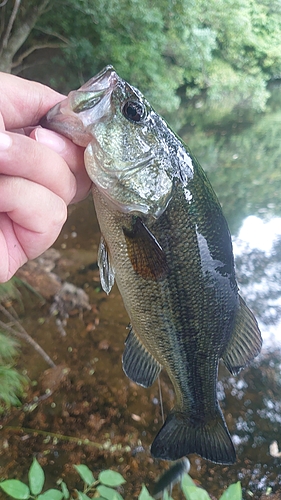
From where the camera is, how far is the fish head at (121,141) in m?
1.22

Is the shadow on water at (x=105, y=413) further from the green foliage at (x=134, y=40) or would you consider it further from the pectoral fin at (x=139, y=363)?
the green foliage at (x=134, y=40)

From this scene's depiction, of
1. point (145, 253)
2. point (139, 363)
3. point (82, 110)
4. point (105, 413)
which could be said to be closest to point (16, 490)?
point (139, 363)

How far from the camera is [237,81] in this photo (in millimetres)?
13617

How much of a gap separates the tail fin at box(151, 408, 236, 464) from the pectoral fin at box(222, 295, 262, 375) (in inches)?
10.8

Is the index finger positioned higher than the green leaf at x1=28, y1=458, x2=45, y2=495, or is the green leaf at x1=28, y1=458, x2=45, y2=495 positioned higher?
the index finger

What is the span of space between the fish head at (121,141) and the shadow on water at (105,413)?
2.18 meters

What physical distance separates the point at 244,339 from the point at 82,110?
42.6 inches

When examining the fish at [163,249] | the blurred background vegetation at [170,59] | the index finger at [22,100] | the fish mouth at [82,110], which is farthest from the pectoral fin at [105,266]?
the blurred background vegetation at [170,59]

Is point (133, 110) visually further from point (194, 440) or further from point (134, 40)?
point (134, 40)

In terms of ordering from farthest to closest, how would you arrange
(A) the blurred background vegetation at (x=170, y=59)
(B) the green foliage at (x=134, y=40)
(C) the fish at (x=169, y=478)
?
(B) the green foliage at (x=134, y=40), (A) the blurred background vegetation at (x=170, y=59), (C) the fish at (x=169, y=478)

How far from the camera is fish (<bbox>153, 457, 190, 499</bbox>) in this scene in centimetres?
232

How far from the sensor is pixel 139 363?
158 centimetres

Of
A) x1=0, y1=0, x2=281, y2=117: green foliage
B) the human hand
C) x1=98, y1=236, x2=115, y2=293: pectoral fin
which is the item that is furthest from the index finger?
x1=0, y1=0, x2=281, y2=117: green foliage

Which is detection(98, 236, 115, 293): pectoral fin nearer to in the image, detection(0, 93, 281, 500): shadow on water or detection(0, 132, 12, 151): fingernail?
detection(0, 132, 12, 151): fingernail
